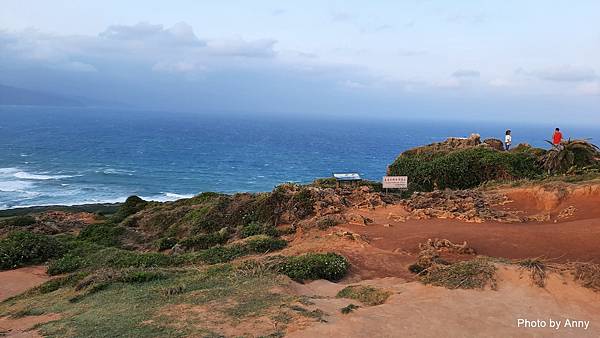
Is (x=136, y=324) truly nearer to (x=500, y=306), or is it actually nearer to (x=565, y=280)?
(x=500, y=306)

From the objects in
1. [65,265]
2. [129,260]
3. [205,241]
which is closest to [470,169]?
[205,241]

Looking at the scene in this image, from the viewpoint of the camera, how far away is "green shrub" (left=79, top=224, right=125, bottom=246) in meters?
19.2

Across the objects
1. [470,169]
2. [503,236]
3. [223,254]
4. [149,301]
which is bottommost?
[223,254]

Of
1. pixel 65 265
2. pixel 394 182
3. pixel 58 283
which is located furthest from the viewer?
pixel 394 182

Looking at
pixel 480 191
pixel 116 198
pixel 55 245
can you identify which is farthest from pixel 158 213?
pixel 116 198

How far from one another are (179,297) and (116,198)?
44948mm

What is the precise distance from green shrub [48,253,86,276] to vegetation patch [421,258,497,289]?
10861 mm

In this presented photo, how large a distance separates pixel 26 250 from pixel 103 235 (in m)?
3.94

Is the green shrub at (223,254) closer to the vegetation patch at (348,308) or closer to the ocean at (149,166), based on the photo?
the vegetation patch at (348,308)

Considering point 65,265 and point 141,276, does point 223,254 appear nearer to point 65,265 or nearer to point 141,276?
point 141,276

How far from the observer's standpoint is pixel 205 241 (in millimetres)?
16172

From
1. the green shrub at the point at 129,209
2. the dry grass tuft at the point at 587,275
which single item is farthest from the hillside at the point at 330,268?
the green shrub at the point at 129,209

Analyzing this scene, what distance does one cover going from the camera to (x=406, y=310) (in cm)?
786

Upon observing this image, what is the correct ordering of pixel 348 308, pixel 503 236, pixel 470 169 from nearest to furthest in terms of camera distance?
pixel 348 308
pixel 503 236
pixel 470 169
